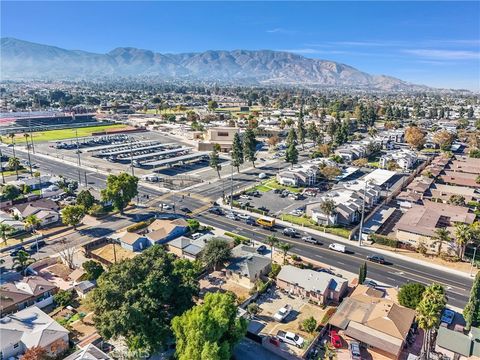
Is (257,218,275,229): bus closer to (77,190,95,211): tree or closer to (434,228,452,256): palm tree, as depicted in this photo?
(434,228,452,256): palm tree

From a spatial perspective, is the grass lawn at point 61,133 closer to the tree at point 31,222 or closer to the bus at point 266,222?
the tree at point 31,222

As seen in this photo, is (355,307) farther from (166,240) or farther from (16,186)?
(16,186)

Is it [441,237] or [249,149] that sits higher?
[249,149]

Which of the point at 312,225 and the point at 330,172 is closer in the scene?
the point at 312,225

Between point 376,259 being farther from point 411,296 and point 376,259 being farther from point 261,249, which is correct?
point 261,249

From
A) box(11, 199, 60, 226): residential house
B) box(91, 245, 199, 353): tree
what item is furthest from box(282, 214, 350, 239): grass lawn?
box(11, 199, 60, 226): residential house

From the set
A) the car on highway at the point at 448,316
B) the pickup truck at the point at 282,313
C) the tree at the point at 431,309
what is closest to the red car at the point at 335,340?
the pickup truck at the point at 282,313

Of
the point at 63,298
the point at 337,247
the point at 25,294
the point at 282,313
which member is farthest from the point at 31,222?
the point at 337,247
